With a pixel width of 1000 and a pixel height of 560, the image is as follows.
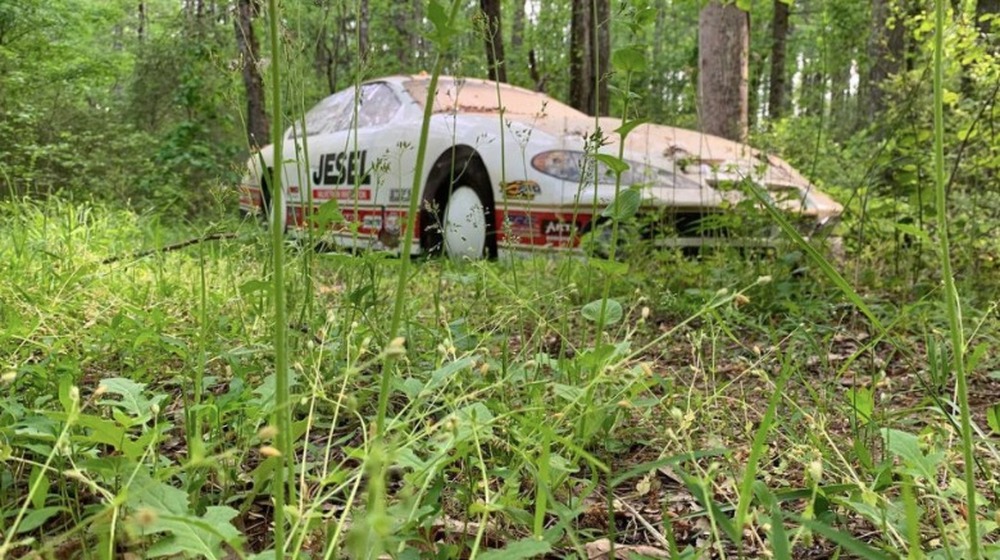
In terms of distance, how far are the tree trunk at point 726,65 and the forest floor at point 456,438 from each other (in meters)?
4.26

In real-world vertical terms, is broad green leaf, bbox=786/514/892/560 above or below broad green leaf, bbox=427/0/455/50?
below

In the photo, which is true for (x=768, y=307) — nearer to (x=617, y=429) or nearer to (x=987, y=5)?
(x=617, y=429)

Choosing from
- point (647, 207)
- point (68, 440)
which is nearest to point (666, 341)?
point (647, 207)

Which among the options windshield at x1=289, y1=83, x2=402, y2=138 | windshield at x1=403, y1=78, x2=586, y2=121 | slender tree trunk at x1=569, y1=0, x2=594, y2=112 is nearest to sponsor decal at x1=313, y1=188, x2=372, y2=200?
windshield at x1=289, y1=83, x2=402, y2=138

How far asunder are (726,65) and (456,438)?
6.22 meters

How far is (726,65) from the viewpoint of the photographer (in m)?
6.31

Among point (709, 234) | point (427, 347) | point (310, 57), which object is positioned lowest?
point (427, 347)

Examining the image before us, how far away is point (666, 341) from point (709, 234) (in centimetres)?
167

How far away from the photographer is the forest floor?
0.86 m

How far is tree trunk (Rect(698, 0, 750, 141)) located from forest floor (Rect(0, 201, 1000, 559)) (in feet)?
14.0

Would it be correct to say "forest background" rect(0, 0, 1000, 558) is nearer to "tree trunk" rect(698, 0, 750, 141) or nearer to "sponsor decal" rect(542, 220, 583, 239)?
"sponsor decal" rect(542, 220, 583, 239)

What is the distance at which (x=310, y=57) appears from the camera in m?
2.07

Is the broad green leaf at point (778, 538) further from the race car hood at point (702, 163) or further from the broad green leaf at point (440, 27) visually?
the race car hood at point (702, 163)

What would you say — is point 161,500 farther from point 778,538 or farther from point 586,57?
point 586,57
